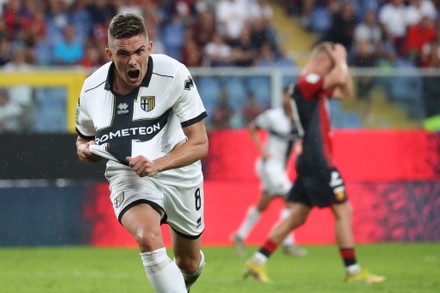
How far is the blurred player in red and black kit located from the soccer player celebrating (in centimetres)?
304

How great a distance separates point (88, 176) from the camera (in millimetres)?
15445

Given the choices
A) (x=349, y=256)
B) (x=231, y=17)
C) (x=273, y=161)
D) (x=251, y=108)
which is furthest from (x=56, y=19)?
(x=349, y=256)

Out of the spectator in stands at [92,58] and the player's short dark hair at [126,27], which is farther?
the spectator in stands at [92,58]

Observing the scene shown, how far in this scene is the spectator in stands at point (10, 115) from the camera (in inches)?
585

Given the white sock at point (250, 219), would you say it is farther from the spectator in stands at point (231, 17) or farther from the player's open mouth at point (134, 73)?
the player's open mouth at point (134, 73)

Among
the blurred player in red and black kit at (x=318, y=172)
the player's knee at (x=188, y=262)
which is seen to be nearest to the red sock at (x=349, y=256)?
the blurred player in red and black kit at (x=318, y=172)

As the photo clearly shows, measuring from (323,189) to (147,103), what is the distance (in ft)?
13.9

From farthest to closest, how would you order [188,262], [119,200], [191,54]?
[191,54] < [188,262] < [119,200]

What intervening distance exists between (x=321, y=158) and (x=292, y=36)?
948 cm

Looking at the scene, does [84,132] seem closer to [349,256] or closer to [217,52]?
[349,256]

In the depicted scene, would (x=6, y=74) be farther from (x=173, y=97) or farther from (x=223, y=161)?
(x=173, y=97)

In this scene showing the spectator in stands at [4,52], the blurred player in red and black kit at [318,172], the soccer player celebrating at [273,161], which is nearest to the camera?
the blurred player in red and black kit at [318,172]

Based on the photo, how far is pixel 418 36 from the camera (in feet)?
63.4

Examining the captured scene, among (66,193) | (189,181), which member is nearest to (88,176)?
(66,193)
